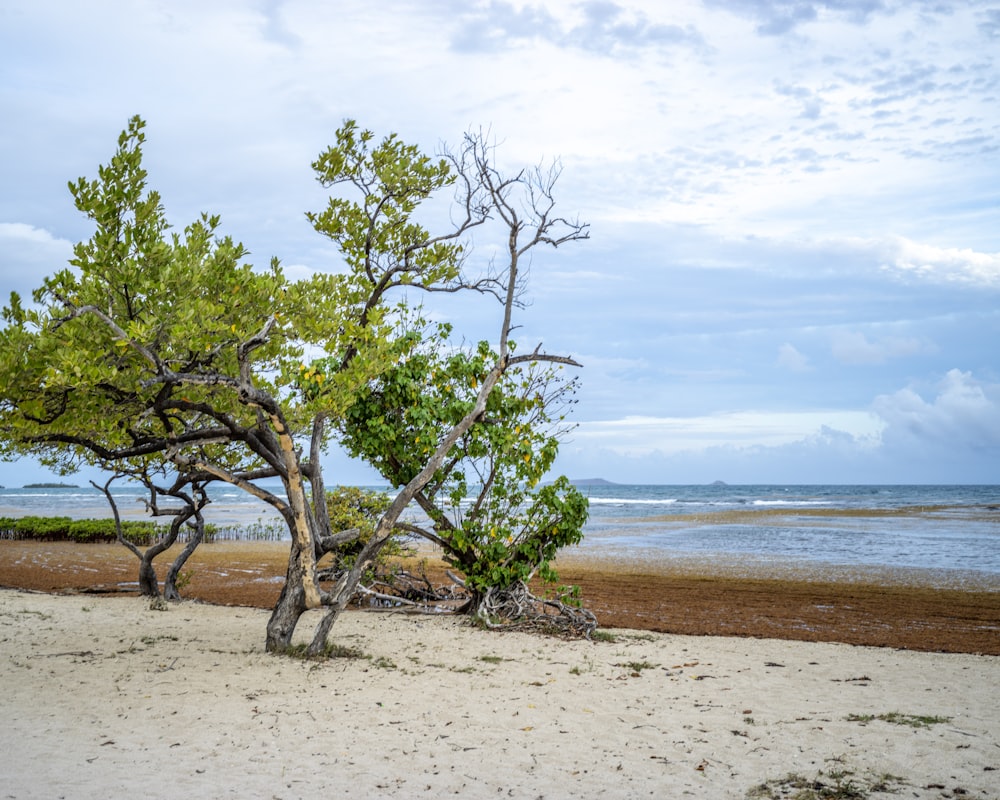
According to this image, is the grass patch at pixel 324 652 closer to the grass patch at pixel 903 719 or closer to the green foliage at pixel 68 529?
the grass patch at pixel 903 719

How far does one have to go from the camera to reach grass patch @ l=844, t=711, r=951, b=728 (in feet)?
23.0

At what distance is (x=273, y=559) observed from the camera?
2505cm

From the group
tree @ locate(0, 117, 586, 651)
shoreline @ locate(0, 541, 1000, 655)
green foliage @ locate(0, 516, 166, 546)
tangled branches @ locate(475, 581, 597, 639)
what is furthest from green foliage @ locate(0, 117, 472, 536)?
green foliage @ locate(0, 516, 166, 546)

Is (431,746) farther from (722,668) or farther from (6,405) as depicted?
(6,405)

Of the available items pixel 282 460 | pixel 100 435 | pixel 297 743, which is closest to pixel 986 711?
pixel 297 743

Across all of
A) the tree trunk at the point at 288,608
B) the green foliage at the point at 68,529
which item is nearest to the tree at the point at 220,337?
the tree trunk at the point at 288,608

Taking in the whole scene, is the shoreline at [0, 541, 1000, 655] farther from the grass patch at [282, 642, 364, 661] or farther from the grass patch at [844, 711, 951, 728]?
the grass patch at [282, 642, 364, 661]

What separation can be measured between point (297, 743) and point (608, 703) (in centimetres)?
293

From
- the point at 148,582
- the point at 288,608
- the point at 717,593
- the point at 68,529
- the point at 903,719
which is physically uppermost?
the point at 288,608

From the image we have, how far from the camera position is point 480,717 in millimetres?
7262

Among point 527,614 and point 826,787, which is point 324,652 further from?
point 826,787

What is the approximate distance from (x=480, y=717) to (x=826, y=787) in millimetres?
2946

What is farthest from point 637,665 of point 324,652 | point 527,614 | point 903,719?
point 324,652

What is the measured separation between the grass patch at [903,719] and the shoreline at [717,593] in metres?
4.26
